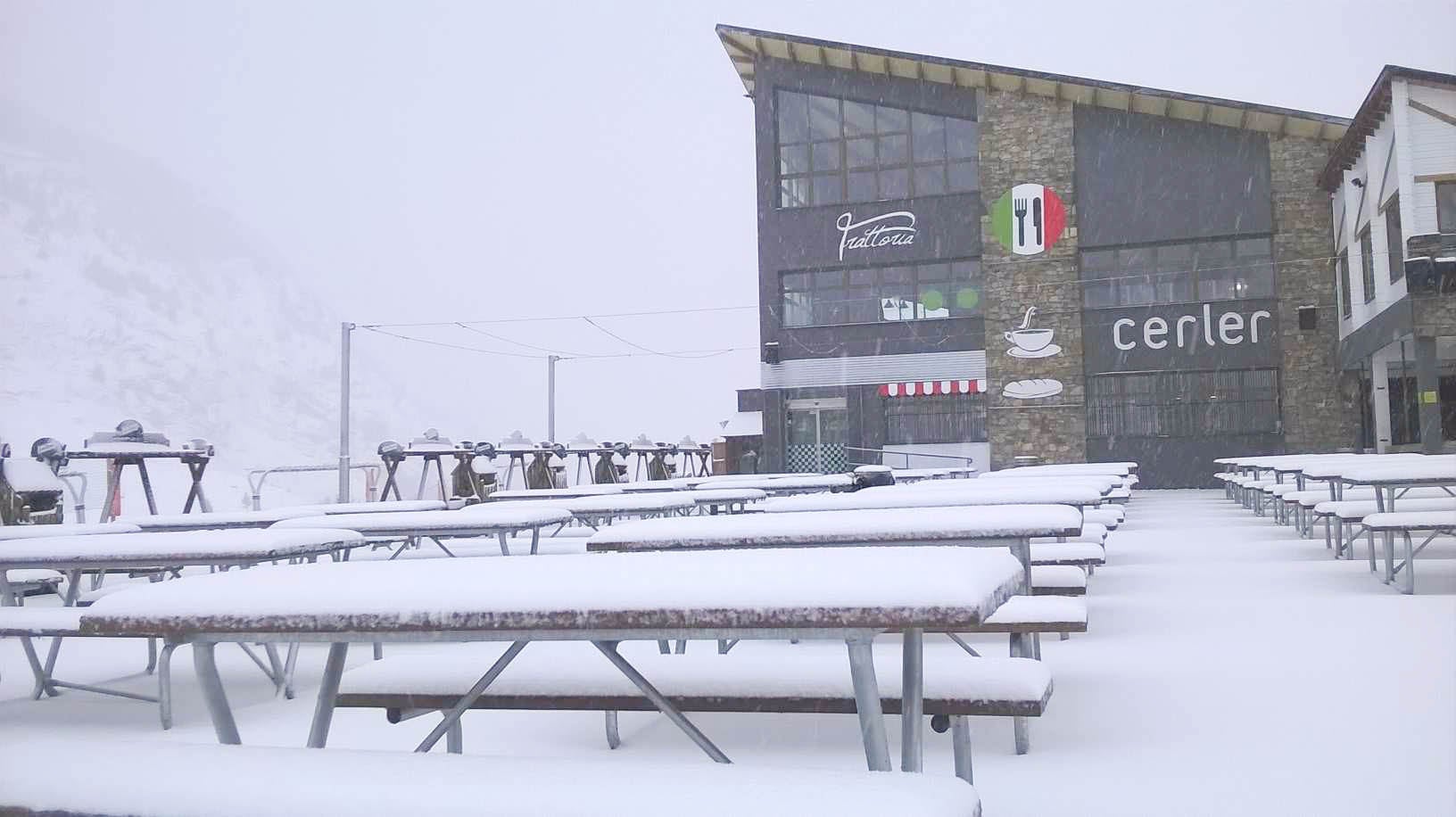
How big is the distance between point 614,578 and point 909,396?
18.2 meters

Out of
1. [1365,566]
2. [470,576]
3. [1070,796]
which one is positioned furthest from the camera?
[1365,566]

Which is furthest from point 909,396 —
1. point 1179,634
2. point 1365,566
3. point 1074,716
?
point 1074,716

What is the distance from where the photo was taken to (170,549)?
3529mm

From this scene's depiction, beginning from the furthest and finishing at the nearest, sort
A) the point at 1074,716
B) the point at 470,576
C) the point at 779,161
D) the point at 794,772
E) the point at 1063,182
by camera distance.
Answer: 1. the point at 779,161
2. the point at 1063,182
3. the point at 1074,716
4. the point at 470,576
5. the point at 794,772

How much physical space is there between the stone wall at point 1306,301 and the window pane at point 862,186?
6.56 metres

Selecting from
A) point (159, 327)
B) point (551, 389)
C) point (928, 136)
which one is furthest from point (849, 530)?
point (159, 327)

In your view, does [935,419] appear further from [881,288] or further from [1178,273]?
[1178,273]

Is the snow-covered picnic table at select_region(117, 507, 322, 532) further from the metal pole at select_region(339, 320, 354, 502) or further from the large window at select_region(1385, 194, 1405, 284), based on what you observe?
the large window at select_region(1385, 194, 1405, 284)

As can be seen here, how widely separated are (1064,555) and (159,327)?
2761 inches

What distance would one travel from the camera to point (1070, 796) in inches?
90.7

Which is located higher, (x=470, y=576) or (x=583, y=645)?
(x=470, y=576)

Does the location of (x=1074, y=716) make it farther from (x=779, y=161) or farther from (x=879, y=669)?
(x=779, y=161)

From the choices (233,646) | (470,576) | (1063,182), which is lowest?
(233,646)

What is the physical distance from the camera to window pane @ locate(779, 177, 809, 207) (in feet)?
67.1
